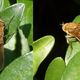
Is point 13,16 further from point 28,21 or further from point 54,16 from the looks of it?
point 54,16

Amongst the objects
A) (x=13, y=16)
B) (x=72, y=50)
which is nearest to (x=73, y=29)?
(x=72, y=50)

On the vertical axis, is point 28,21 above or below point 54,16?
above

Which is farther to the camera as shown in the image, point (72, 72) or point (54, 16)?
point (54, 16)

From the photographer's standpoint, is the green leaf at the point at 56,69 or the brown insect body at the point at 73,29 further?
the brown insect body at the point at 73,29

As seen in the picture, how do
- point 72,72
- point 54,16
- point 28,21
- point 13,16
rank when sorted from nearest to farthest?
point 72,72 < point 13,16 < point 28,21 < point 54,16

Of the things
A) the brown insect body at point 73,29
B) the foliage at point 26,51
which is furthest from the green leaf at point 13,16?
the brown insect body at point 73,29

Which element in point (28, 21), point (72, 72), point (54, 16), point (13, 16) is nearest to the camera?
point (72, 72)

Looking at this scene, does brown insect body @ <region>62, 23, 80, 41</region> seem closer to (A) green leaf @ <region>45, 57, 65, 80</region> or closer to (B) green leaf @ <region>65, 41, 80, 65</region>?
(B) green leaf @ <region>65, 41, 80, 65</region>

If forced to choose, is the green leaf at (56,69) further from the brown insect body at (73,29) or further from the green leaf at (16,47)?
the brown insect body at (73,29)
